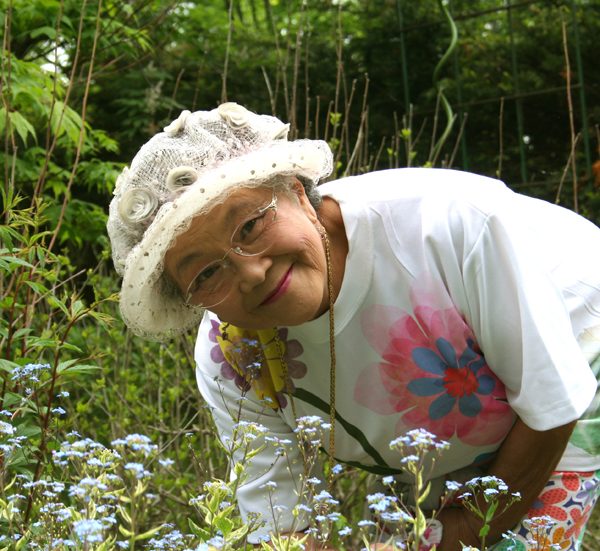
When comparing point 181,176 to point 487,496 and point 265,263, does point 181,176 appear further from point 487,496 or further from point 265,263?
point 487,496

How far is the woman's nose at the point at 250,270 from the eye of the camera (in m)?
1.49

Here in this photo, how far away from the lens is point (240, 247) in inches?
59.3

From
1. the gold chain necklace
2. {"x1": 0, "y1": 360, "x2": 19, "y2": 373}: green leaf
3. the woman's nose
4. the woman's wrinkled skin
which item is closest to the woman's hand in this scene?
the gold chain necklace

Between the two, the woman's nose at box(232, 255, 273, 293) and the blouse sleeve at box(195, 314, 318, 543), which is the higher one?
the woman's nose at box(232, 255, 273, 293)

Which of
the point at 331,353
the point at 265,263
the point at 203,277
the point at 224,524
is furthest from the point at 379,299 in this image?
the point at 224,524

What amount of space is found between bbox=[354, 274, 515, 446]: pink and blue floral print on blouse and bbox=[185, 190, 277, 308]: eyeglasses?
1.17 ft

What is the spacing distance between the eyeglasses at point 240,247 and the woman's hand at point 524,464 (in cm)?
78

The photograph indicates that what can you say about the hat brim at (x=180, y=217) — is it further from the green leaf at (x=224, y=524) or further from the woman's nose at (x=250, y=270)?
the green leaf at (x=224, y=524)

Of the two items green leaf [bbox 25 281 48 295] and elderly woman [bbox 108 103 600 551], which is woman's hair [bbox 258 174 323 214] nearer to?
elderly woman [bbox 108 103 600 551]

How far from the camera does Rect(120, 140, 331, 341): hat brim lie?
145 cm

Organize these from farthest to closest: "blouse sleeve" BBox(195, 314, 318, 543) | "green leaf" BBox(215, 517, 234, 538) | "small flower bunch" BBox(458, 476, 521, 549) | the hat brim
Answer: "blouse sleeve" BBox(195, 314, 318, 543) < the hat brim < "small flower bunch" BBox(458, 476, 521, 549) < "green leaf" BBox(215, 517, 234, 538)

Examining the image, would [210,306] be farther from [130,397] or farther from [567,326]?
[130,397]

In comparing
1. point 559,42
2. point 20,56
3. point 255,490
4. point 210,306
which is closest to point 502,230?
Result: point 210,306

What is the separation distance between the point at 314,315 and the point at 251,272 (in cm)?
26
